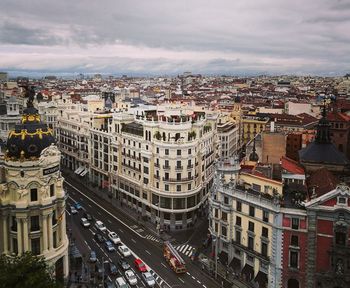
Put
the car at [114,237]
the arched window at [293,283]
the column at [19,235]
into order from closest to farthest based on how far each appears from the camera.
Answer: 1. the column at [19,235]
2. the arched window at [293,283]
3. the car at [114,237]

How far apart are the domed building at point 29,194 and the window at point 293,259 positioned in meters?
38.5

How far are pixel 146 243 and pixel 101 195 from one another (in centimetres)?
3721

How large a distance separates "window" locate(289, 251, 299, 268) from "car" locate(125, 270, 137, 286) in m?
27.9

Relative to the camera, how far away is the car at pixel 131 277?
252ft

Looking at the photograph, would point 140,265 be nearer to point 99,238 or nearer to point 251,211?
point 99,238

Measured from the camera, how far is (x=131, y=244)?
9519 centimetres

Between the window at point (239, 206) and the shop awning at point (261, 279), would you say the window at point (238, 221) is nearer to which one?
the window at point (239, 206)

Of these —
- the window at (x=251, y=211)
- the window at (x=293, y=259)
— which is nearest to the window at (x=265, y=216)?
the window at (x=251, y=211)

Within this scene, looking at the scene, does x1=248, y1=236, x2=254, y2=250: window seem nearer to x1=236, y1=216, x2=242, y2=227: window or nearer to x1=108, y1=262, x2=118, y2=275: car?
x1=236, y1=216, x2=242, y2=227: window

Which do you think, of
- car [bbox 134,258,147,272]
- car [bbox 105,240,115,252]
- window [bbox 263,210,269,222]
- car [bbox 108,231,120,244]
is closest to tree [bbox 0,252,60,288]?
car [bbox 134,258,147,272]

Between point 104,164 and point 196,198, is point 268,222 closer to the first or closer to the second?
point 196,198

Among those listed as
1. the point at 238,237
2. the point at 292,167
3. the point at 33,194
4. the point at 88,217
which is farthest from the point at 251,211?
the point at 88,217

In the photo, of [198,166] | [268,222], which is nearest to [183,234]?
[198,166]

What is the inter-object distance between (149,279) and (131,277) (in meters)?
3.40
